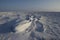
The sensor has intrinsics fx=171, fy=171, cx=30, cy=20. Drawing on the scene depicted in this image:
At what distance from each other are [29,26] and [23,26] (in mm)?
166

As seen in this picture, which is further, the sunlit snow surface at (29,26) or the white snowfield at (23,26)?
the white snowfield at (23,26)

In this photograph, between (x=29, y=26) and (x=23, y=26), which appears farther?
(x=23, y=26)

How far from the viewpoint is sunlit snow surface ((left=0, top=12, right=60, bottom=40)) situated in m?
2.91

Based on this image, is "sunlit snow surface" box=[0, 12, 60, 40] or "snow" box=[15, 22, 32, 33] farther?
"snow" box=[15, 22, 32, 33]

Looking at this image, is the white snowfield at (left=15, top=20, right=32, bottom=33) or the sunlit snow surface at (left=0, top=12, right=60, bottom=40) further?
the white snowfield at (left=15, top=20, right=32, bottom=33)

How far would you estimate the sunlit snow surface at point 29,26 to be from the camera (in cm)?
291

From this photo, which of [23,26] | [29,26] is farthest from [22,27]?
[29,26]

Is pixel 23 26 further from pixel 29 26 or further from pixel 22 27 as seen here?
pixel 29 26

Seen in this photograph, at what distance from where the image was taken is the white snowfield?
3220 mm

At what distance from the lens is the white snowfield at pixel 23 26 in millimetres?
3220

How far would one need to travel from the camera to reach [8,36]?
2912mm

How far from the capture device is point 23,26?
3.37 metres

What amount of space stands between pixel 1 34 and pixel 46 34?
2.62ft

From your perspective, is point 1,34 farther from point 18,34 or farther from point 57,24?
point 57,24
